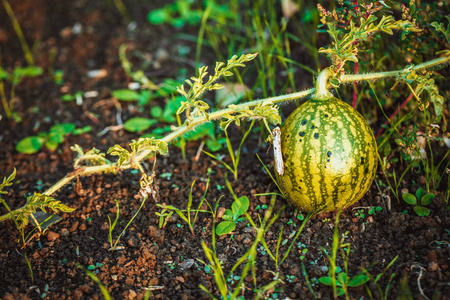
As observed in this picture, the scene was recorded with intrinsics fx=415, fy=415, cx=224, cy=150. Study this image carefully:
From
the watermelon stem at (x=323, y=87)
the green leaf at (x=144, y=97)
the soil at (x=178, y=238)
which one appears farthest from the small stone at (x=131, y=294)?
the green leaf at (x=144, y=97)

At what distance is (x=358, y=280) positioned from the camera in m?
2.21

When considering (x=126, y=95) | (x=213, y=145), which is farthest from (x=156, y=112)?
(x=213, y=145)

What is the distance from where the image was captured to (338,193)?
2.41 meters

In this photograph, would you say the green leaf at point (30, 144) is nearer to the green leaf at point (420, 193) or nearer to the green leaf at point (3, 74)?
the green leaf at point (3, 74)

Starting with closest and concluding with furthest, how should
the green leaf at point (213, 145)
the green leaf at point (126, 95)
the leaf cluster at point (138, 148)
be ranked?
the leaf cluster at point (138, 148) → the green leaf at point (213, 145) → the green leaf at point (126, 95)

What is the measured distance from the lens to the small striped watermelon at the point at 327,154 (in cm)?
234

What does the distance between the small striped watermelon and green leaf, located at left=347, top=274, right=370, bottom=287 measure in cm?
45

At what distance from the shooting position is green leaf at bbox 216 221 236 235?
259 centimetres

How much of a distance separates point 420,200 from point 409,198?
0.08 metres

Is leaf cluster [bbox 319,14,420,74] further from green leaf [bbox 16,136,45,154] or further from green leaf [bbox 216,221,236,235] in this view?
green leaf [bbox 16,136,45,154]

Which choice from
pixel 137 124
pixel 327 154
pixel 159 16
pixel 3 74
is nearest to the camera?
pixel 327 154

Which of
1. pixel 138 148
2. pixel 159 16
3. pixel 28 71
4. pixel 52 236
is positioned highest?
pixel 159 16

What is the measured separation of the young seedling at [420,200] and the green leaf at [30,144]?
2.90 metres

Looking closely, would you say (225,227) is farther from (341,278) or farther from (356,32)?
(356,32)
